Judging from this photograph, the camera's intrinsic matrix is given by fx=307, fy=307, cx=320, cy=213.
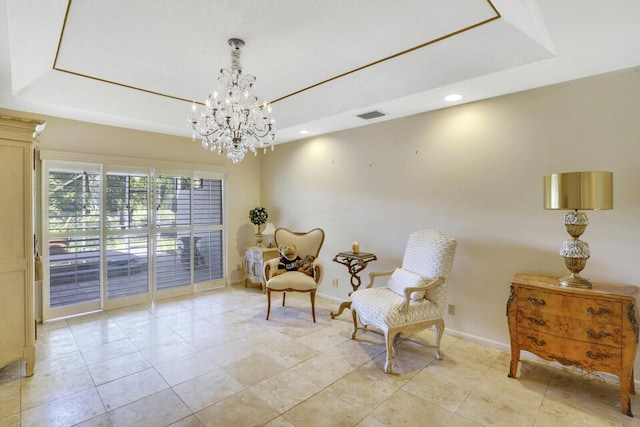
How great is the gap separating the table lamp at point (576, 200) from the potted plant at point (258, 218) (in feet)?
13.2

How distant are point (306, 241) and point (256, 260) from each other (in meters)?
1.15

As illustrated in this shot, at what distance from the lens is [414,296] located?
294 centimetres

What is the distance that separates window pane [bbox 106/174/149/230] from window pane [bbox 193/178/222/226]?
71cm

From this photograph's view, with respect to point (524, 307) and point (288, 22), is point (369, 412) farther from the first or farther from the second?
point (288, 22)

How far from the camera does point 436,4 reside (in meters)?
1.99

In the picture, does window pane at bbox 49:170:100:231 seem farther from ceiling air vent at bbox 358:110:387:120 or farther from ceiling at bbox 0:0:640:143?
ceiling air vent at bbox 358:110:387:120

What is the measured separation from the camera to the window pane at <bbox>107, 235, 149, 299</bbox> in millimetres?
4172

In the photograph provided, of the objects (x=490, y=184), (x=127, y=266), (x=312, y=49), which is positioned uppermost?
(x=312, y=49)

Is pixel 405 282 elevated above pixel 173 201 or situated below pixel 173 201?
below

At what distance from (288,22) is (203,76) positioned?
4.21 feet

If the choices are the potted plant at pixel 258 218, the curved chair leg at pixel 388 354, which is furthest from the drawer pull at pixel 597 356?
Answer: the potted plant at pixel 258 218

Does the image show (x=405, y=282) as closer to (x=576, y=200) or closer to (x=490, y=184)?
(x=490, y=184)

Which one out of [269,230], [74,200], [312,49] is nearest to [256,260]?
[269,230]

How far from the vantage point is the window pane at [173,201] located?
4566 mm
